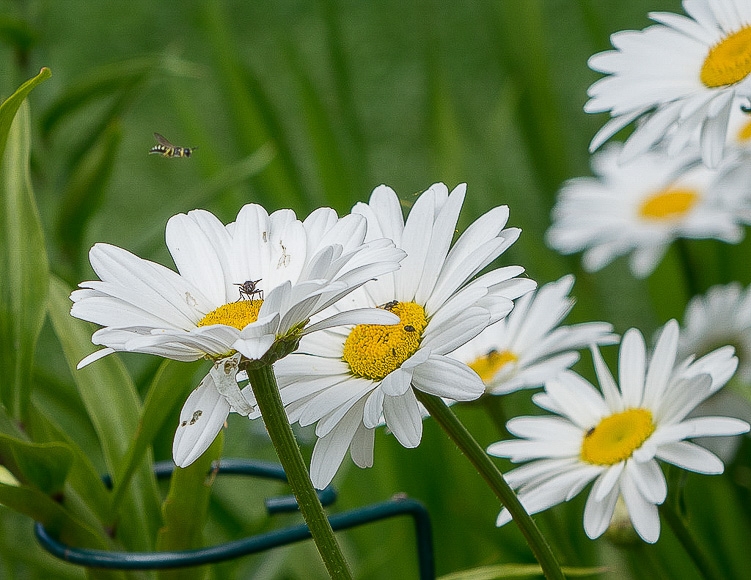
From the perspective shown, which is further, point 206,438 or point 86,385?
point 86,385

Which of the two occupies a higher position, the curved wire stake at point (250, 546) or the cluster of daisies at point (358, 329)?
the cluster of daisies at point (358, 329)

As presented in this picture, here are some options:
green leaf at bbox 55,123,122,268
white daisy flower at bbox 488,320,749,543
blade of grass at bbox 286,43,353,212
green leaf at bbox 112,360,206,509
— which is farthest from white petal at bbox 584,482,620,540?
blade of grass at bbox 286,43,353,212

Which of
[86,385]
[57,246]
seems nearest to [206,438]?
[86,385]

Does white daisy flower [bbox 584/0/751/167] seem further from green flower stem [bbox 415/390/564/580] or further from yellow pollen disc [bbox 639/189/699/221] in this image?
yellow pollen disc [bbox 639/189/699/221]

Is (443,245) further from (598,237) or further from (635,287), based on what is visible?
(635,287)

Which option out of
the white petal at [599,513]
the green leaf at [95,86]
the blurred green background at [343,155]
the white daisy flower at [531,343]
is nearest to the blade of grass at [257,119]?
the blurred green background at [343,155]

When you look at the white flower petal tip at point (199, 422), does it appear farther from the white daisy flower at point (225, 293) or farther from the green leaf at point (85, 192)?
the green leaf at point (85, 192)
